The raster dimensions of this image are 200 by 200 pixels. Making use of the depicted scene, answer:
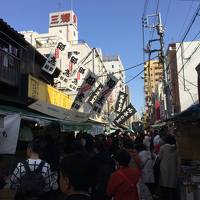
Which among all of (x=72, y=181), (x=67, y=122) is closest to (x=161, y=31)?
(x=67, y=122)

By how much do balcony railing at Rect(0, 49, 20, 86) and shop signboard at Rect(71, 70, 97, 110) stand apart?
3126 mm

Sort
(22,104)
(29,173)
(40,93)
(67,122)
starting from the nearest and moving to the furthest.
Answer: (29,173), (67,122), (22,104), (40,93)

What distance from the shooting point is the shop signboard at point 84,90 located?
18.1 m

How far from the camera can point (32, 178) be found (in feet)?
16.0

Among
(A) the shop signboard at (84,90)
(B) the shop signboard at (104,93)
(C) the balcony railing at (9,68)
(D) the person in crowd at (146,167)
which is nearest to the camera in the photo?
(D) the person in crowd at (146,167)

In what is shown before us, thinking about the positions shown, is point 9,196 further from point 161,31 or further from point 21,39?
point 161,31

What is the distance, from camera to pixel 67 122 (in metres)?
Answer: 14.3

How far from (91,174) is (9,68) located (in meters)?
14.2

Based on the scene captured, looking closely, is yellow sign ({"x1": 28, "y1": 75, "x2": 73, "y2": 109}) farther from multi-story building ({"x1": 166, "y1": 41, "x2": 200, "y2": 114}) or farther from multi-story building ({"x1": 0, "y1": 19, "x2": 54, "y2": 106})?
multi-story building ({"x1": 166, "y1": 41, "x2": 200, "y2": 114})

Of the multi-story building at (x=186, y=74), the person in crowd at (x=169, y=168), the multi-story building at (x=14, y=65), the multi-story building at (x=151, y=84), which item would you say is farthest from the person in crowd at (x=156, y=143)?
the multi-story building at (x=151, y=84)

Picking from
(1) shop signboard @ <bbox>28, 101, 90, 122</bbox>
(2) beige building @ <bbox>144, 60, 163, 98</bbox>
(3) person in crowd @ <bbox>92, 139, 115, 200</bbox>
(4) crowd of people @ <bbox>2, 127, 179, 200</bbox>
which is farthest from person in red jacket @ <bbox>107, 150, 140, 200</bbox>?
(2) beige building @ <bbox>144, 60, 163, 98</bbox>

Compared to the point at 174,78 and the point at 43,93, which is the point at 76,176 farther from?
the point at 174,78

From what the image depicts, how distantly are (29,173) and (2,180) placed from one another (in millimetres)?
1478

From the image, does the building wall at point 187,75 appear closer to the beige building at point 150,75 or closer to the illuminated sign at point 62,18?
the beige building at point 150,75
